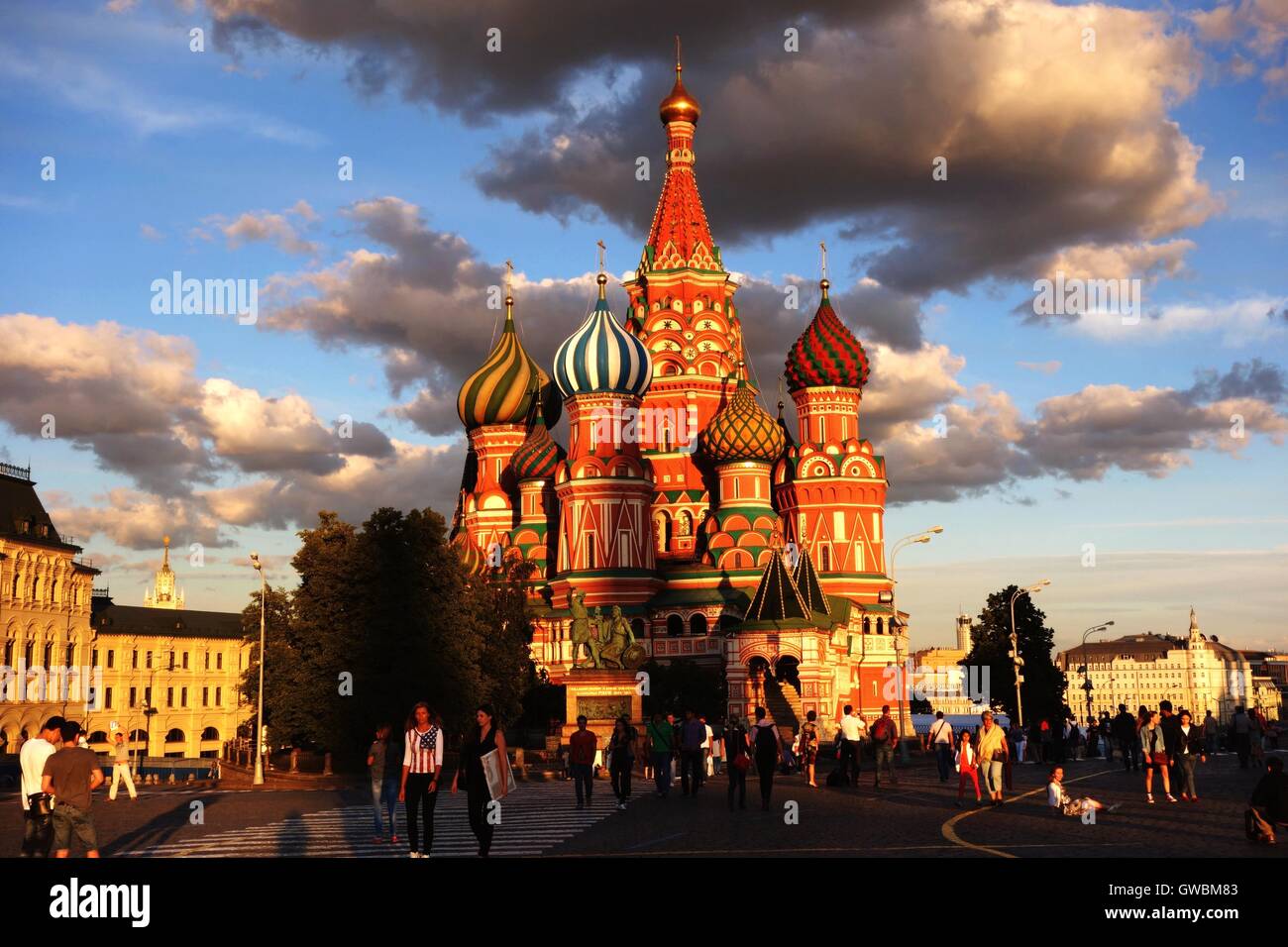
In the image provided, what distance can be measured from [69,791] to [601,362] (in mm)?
64132

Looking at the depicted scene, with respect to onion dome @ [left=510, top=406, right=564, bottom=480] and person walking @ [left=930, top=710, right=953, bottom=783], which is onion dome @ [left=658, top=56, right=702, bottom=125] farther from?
person walking @ [left=930, top=710, right=953, bottom=783]

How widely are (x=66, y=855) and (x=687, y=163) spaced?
7964cm

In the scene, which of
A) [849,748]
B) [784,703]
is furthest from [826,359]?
[849,748]

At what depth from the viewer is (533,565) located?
3076 inches

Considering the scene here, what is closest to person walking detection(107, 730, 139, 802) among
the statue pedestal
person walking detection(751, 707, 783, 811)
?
person walking detection(751, 707, 783, 811)

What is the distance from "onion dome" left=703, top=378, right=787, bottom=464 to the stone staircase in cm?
1911

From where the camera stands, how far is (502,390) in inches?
3484

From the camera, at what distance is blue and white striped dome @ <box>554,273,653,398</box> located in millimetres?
78000

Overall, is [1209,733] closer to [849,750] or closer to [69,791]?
[849,750]

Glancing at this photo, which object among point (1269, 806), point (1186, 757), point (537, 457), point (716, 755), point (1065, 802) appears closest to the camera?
point (1269, 806)

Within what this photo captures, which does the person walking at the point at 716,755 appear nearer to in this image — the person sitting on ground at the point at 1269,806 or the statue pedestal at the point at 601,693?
the statue pedestal at the point at 601,693
